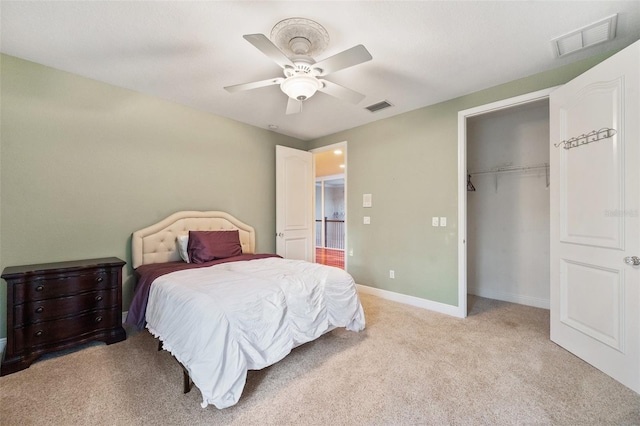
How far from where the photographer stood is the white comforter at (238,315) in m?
1.59

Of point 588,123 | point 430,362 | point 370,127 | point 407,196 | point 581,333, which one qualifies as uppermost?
point 370,127

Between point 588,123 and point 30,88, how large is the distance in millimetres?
4885

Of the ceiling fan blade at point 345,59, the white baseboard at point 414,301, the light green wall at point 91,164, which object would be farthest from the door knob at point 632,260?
the light green wall at point 91,164

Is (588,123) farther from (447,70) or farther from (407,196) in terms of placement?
(407,196)

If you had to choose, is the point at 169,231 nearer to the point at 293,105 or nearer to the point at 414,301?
the point at 293,105

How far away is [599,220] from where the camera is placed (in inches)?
81.4

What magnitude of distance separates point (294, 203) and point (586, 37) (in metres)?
3.69

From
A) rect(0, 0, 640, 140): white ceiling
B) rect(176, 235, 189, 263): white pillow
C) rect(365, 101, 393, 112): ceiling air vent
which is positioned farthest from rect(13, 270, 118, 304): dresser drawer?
rect(365, 101, 393, 112): ceiling air vent

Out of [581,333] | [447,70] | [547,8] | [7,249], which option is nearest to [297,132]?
[447,70]

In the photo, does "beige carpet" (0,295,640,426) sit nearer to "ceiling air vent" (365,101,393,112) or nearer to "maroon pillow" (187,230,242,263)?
"maroon pillow" (187,230,242,263)

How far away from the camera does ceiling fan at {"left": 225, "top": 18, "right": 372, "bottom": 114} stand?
5.90 feet

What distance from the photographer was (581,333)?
220 centimetres

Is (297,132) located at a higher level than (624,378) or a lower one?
higher

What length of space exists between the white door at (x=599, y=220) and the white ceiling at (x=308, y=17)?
0.48 metres
